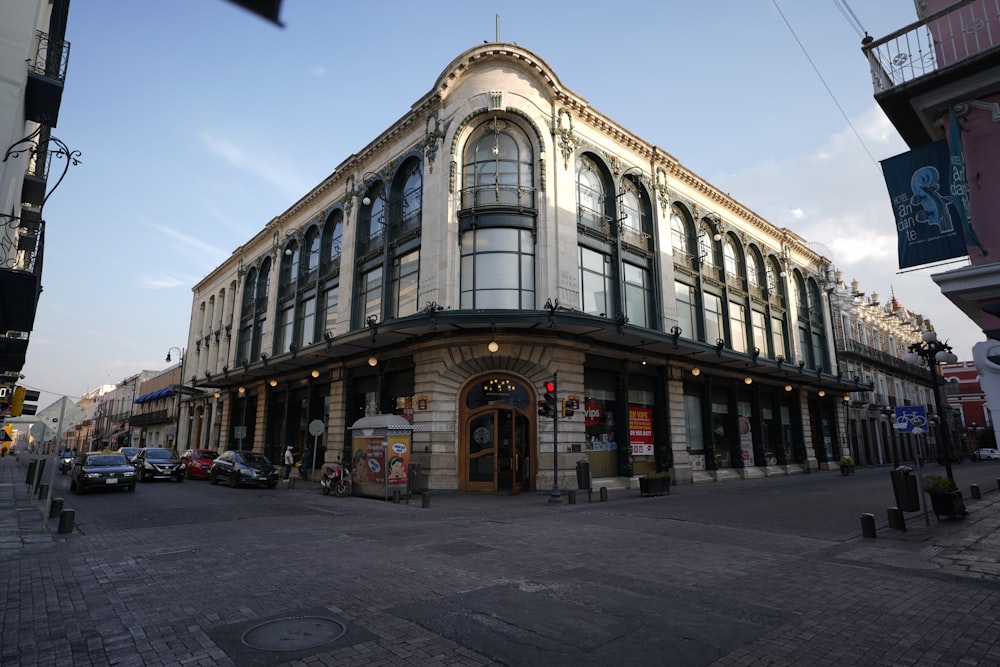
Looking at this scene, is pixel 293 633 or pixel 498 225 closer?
pixel 293 633

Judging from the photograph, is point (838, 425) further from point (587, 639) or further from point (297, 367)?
point (587, 639)

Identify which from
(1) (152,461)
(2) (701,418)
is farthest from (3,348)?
(2) (701,418)

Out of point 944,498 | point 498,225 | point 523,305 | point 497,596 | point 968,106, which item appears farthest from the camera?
point 498,225

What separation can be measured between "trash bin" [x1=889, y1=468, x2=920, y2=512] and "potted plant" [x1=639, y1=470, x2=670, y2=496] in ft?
25.9

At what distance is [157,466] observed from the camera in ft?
82.6

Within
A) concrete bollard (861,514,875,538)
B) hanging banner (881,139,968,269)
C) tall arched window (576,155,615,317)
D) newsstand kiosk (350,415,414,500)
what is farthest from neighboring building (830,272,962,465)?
newsstand kiosk (350,415,414,500)

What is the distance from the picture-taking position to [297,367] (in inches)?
1195

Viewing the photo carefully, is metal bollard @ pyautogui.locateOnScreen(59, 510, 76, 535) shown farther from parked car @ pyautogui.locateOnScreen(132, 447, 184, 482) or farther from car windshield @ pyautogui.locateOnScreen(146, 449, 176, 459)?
car windshield @ pyautogui.locateOnScreen(146, 449, 176, 459)

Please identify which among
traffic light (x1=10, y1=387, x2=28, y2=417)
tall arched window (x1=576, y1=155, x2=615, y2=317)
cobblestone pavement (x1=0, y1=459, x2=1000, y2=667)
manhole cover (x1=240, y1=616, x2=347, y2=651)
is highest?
tall arched window (x1=576, y1=155, x2=615, y2=317)

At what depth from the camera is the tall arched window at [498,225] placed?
21.6m

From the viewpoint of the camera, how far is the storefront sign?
79.5 feet

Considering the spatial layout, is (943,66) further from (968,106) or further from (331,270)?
(331,270)

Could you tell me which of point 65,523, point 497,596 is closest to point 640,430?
point 497,596

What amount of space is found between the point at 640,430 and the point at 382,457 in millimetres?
12441
